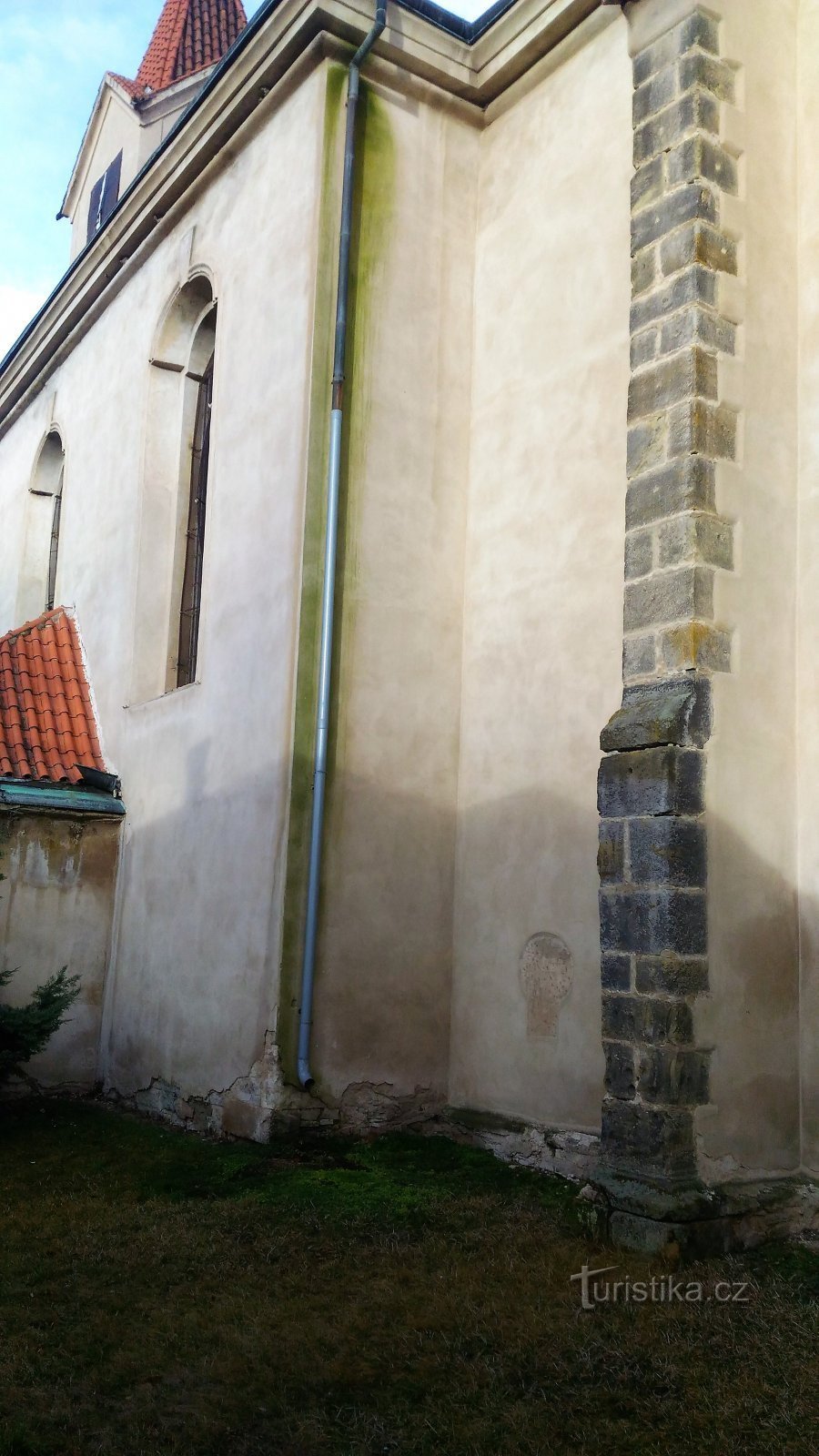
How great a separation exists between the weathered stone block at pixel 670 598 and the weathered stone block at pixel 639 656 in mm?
71

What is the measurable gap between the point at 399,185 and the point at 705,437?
11.5 ft

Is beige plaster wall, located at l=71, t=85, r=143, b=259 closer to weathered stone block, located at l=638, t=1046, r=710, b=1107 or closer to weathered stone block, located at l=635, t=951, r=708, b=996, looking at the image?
weathered stone block, located at l=635, t=951, r=708, b=996

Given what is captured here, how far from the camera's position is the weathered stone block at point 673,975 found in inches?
207

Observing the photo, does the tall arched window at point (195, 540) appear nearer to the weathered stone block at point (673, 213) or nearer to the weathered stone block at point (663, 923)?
the weathered stone block at point (673, 213)

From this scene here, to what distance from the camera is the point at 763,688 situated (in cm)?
573

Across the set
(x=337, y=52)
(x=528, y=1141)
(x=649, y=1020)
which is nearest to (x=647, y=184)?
(x=337, y=52)

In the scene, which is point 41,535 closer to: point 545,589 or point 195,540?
point 195,540

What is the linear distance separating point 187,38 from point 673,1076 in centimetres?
1374

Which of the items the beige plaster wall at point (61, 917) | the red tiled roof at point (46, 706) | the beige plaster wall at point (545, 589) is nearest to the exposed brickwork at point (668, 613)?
the beige plaster wall at point (545, 589)

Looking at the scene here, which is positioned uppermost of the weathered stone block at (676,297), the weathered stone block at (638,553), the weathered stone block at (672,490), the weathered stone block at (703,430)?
the weathered stone block at (676,297)

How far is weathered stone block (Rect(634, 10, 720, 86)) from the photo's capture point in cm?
601

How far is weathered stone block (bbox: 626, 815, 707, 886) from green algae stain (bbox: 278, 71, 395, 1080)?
236cm

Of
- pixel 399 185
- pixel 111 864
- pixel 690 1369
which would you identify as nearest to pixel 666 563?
pixel 690 1369

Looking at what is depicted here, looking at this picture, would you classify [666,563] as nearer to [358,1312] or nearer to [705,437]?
[705,437]
